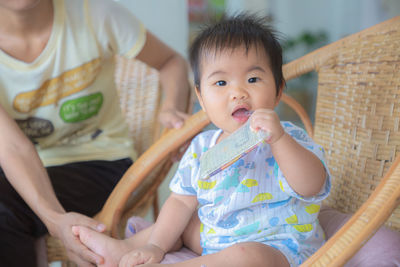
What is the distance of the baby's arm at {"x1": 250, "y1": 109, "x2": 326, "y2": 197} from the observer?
70 centimetres

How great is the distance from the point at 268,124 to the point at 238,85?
0.45 ft

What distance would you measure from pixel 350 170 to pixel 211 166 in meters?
0.43

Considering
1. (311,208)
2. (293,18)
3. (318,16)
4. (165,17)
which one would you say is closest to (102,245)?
(311,208)

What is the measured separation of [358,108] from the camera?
101 cm

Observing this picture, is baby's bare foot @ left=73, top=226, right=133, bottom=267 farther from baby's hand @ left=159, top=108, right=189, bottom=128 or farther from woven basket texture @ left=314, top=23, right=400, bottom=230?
woven basket texture @ left=314, top=23, right=400, bottom=230

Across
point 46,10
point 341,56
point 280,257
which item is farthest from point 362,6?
point 280,257

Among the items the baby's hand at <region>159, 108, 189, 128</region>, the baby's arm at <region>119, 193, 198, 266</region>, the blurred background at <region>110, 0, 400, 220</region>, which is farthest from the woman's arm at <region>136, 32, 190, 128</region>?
the blurred background at <region>110, 0, 400, 220</region>

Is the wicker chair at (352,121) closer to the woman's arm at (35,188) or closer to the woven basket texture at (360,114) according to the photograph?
the woven basket texture at (360,114)

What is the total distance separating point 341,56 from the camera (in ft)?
3.54

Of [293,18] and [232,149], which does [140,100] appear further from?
[293,18]

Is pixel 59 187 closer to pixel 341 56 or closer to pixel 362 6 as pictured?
pixel 341 56

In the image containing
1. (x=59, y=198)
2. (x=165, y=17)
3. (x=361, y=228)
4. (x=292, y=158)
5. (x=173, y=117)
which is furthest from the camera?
(x=165, y=17)

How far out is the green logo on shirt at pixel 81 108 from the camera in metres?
1.20

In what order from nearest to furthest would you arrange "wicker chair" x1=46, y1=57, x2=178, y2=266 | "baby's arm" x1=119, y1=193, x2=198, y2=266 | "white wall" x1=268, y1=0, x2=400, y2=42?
"baby's arm" x1=119, y1=193, x2=198, y2=266 < "wicker chair" x1=46, y1=57, x2=178, y2=266 < "white wall" x1=268, y1=0, x2=400, y2=42
